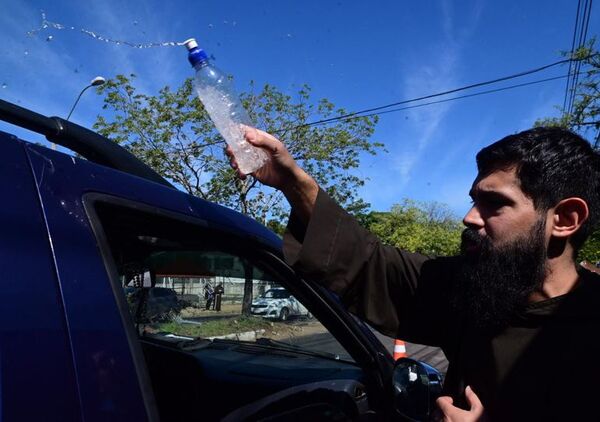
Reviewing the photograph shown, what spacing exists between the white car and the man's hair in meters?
0.89

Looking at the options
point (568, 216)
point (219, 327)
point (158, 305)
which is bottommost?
point (219, 327)

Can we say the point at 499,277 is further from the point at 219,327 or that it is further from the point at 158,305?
the point at 158,305

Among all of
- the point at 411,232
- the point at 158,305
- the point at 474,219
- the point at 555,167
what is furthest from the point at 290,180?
the point at 411,232

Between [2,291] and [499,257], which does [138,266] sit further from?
[499,257]

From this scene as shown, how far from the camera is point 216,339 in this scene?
6.64ft

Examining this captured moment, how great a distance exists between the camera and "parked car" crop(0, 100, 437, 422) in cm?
90

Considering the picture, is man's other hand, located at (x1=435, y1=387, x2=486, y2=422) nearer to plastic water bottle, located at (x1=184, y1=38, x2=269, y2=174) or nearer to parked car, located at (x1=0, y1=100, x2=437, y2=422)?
parked car, located at (x1=0, y1=100, x2=437, y2=422)

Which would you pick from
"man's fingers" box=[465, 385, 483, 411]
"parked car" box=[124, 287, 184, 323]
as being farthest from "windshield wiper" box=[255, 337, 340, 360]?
"man's fingers" box=[465, 385, 483, 411]

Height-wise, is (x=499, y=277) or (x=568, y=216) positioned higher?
(x=568, y=216)

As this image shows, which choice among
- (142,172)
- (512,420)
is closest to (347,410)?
(512,420)

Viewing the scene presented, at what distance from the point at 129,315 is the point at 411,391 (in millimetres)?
1148

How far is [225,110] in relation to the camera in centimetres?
176

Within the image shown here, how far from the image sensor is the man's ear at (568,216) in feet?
4.81

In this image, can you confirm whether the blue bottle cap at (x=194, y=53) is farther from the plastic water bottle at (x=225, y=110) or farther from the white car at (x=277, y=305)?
the white car at (x=277, y=305)
